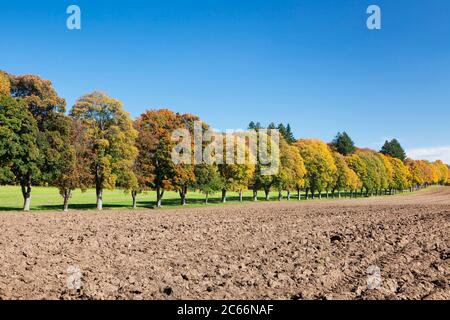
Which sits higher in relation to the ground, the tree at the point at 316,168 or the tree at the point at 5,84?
the tree at the point at 5,84

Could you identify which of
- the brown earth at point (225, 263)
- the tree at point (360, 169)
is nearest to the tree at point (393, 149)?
the tree at point (360, 169)

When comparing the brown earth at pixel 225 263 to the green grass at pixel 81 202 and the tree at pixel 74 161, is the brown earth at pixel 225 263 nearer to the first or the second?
the tree at pixel 74 161

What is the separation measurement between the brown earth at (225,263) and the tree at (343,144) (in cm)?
14809

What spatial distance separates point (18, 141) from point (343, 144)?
5665 inches

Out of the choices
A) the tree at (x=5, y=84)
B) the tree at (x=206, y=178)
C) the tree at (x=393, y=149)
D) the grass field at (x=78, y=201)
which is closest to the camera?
the tree at (x=5, y=84)

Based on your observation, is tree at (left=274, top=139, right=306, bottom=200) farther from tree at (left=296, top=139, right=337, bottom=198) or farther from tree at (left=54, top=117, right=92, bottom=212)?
tree at (left=54, top=117, right=92, bottom=212)

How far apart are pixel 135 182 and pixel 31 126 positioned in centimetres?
1377

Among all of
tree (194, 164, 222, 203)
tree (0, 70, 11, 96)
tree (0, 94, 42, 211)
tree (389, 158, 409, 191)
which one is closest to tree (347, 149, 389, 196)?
tree (389, 158, 409, 191)

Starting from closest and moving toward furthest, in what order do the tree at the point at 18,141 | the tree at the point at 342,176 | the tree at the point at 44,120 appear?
the tree at the point at 18,141 → the tree at the point at 44,120 → the tree at the point at 342,176

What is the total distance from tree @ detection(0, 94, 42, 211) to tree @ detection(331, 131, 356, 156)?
446 feet

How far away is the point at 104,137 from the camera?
169ft

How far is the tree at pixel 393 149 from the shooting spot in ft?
603

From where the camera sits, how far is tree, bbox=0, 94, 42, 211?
4356cm
